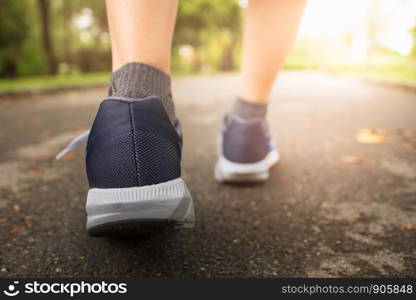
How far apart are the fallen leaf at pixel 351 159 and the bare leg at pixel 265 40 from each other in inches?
30.2

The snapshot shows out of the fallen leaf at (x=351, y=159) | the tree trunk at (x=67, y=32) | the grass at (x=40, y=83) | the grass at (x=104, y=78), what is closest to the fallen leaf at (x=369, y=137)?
the fallen leaf at (x=351, y=159)

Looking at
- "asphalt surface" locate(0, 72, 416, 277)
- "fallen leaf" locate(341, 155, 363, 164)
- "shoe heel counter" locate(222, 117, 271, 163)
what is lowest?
"fallen leaf" locate(341, 155, 363, 164)

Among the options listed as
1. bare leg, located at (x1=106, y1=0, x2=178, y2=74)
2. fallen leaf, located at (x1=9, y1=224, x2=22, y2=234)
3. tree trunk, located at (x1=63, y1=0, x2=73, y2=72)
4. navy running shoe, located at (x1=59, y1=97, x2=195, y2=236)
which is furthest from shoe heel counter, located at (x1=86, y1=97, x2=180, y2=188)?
tree trunk, located at (x1=63, y1=0, x2=73, y2=72)

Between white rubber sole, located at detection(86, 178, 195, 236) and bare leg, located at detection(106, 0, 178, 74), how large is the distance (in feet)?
1.16

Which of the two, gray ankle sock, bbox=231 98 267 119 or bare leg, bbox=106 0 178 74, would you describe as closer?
bare leg, bbox=106 0 178 74

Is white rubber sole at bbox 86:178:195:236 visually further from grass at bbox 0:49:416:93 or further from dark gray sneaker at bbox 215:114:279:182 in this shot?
grass at bbox 0:49:416:93

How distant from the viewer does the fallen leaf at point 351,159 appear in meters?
2.21

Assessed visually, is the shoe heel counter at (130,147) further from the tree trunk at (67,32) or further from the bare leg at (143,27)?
the tree trunk at (67,32)

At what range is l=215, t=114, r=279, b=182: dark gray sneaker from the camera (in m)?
1.73

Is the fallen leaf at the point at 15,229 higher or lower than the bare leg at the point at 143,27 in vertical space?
lower

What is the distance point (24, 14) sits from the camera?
35.5ft

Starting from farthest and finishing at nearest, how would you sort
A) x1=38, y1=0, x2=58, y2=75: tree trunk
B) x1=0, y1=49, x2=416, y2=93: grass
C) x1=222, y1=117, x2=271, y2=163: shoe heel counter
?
x1=38, y1=0, x2=58, y2=75: tree trunk, x1=0, y1=49, x2=416, y2=93: grass, x1=222, y1=117, x2=271, y2=163: shoe heel counter

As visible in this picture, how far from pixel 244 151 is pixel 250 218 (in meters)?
0.38

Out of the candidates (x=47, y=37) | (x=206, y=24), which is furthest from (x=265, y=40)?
(x=206, y=24)
